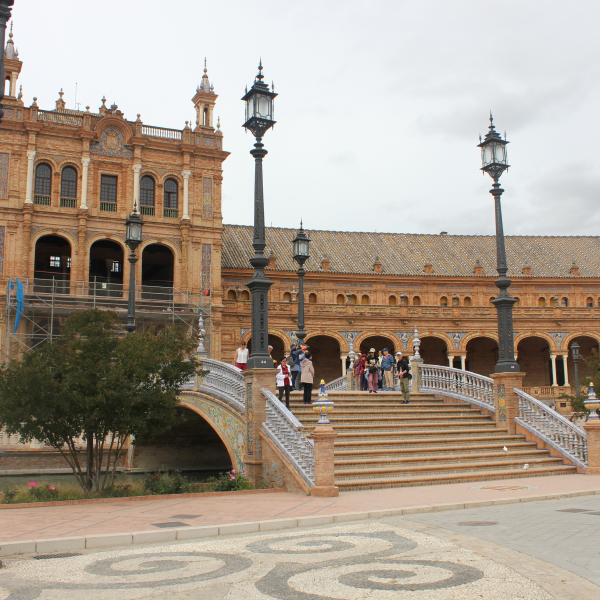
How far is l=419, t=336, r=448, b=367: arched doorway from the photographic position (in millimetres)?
47000

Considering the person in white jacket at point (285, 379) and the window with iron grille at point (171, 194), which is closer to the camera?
the person in white jacket at point (285, 379)

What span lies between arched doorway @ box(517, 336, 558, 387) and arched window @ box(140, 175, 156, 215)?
27617mm

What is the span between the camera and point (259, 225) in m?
14.6

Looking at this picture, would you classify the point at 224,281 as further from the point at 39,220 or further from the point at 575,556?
the point at 575,556

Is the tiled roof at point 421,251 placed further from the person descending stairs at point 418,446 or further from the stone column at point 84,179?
the person descending stairs at point 418,446

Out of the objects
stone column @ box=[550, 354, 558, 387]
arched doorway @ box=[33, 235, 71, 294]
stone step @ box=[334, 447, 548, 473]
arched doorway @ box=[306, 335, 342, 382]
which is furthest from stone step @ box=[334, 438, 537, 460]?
stone column @ box=[550, 354, 558, 387]

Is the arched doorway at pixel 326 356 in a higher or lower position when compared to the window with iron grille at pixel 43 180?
lower

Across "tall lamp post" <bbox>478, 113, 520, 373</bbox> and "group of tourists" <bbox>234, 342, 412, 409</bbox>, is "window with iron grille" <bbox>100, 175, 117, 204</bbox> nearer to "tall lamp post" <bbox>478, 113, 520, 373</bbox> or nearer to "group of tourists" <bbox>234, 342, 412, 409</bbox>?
"group of tourists" <bbox>234, 342, 412, 409</bbox>

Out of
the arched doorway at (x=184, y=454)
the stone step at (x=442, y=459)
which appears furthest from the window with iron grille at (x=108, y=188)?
the stone step at (x=442, y=459)

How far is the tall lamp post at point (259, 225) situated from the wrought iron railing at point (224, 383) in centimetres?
155

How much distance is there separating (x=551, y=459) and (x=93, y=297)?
2461cm

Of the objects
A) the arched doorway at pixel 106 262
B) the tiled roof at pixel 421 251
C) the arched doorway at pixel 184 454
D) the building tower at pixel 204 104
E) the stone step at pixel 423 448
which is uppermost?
the building tower at pixel 204 104

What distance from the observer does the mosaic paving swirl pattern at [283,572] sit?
5.71m

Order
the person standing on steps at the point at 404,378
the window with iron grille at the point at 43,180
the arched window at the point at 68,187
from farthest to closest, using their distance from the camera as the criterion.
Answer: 1. the arched window at the point at 68,187
2. the window with iron grille at the point at 43,180
3. the person standing on steps at the point at 404,378
